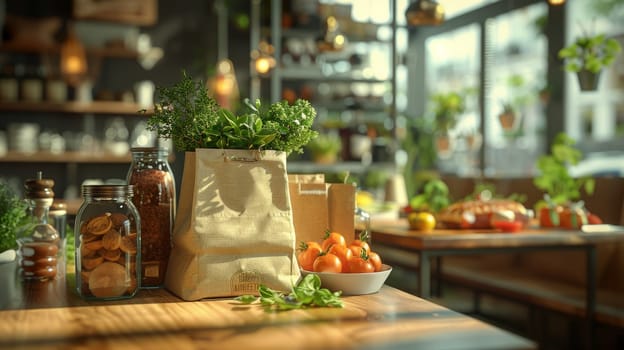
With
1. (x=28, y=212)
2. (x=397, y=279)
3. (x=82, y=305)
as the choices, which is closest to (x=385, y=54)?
(x=397, y=279)

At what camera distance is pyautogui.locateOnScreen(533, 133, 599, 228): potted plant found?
3277mm

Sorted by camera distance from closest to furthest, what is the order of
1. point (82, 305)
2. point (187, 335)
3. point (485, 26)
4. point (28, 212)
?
1. point (187, 335)
2. point (82, 305)
3. point (28, 212)
4. point (485, 26)

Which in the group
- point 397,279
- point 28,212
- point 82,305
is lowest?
point 397,279

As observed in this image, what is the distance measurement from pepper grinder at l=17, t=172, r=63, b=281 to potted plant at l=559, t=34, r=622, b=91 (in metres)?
2.82

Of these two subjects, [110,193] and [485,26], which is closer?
[110,193]

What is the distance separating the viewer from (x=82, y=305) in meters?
1.36

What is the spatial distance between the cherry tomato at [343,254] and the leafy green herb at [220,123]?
0.22 metres

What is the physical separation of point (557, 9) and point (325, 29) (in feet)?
5.99

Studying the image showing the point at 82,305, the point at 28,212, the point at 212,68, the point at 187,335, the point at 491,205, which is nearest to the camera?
the point at 187,335

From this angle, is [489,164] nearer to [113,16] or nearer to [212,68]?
[212,68]

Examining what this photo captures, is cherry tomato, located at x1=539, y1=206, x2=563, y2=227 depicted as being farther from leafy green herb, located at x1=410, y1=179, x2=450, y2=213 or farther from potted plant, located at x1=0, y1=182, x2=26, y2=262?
potted plant, located at x1=0, y1=182, x2=26, y2=262

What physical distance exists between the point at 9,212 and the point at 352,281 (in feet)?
2.91

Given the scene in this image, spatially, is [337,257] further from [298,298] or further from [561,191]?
[561,191]

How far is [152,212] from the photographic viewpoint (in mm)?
1520
